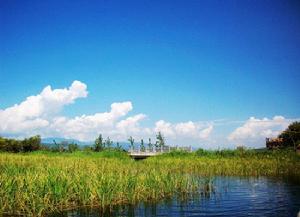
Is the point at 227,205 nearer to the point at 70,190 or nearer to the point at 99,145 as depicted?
the point at 70,190

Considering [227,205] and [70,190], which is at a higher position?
[70,190]

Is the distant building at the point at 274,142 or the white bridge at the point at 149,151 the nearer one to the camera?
the white bridge at the point at 149,151

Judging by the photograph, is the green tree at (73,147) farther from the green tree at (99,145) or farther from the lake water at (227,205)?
the lake water at (227,205)

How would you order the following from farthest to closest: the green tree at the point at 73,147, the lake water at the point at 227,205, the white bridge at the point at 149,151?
the green tree at the point at 73,147, the white bridge at the point at 149,151, the lake water at the point at 227,205

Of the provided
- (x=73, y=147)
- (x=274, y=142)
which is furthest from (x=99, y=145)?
(x=274, y=142)

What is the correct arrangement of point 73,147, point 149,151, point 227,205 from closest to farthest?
point 227,205 < point 73,147 < point 149,151

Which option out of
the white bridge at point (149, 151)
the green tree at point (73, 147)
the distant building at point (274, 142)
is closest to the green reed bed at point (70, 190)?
the white bridge at point (149, 151)

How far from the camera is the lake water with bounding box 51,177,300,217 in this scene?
15.5m

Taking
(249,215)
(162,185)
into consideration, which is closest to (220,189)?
(162,185)

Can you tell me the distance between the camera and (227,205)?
704 inches

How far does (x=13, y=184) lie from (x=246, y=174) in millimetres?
23026

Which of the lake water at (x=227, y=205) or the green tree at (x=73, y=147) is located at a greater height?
the green tree at (x=73, y=147)

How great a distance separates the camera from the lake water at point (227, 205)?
15.5 m

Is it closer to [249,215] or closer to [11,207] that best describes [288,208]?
[249,215]
